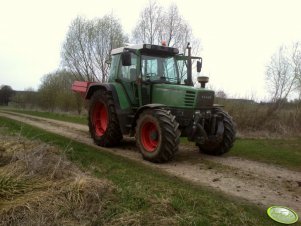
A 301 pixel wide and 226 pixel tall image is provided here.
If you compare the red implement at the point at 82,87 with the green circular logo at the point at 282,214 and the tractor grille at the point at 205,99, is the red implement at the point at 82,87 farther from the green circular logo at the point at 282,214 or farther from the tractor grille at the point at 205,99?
the green circular logo at the point at 282,214

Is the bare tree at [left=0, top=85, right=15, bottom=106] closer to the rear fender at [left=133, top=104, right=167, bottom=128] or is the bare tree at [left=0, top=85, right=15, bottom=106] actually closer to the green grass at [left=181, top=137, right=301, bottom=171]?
the green grass at [left=181, top=137, right=301, bottom=171]

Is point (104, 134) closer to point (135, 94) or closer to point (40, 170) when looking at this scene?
point (135, 94)

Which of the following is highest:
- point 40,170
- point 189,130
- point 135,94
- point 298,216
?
point 135,94

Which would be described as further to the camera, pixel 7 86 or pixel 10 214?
pixel 7 86

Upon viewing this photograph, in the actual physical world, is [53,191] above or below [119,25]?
below

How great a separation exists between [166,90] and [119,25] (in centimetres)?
1963

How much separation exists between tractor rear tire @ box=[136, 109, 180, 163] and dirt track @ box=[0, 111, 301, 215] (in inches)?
8.7

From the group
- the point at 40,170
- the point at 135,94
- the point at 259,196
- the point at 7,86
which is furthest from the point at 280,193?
the point at 7,86

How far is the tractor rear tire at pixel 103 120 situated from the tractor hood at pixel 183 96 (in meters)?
1.45

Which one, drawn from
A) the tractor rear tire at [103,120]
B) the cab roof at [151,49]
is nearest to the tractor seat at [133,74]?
the cab roof at [151,49]

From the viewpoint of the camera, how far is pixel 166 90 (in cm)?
802

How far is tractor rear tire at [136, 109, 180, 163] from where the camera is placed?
23.2ft

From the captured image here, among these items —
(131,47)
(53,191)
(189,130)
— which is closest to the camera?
(53,191)

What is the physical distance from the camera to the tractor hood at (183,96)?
7586mm
